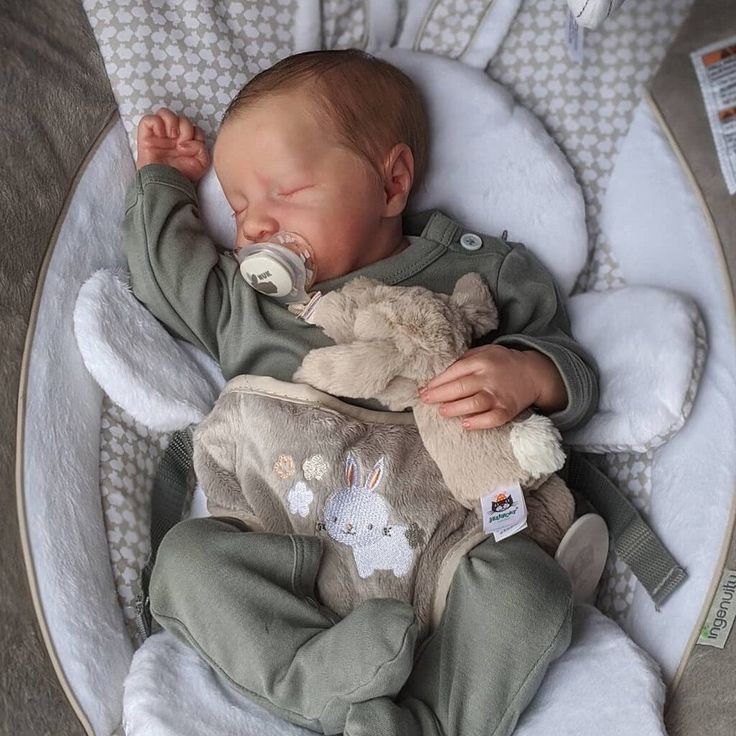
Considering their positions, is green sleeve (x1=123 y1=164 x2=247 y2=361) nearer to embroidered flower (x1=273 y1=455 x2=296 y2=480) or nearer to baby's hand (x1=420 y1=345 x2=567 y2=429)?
embroidered flower (x1=273 y1=455 x2=296 y2=480)

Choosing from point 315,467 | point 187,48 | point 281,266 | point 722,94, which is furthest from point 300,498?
point 722,94

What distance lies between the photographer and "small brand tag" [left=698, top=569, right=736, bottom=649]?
1.17 meters

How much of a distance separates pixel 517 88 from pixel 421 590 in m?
0.81

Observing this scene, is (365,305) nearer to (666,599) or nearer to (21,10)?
(666,599)

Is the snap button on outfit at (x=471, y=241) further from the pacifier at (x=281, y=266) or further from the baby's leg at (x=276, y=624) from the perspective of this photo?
the baby's leg at (x=276, y=624)

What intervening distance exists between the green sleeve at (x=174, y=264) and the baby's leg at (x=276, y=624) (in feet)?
1.02

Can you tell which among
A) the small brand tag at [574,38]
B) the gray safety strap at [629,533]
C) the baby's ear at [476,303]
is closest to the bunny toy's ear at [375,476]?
the baby's ear at [476,303]

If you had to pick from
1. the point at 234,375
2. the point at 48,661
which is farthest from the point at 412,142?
the point at 48,661

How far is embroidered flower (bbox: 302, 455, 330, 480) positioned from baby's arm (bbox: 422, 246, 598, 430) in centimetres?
15

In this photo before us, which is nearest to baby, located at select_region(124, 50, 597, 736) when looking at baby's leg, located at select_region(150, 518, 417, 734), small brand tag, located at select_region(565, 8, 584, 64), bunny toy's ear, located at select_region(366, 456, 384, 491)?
baby's leg, located at select_region(150, 518, 417, 734)

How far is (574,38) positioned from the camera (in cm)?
138

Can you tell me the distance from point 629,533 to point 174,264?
2.32 ft

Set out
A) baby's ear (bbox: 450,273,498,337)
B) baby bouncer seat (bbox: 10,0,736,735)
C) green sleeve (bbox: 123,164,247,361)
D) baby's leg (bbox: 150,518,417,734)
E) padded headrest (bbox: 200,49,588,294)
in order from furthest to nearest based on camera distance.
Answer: padded headrest (bbox: 200,49,588,294)
green sleeve (bbox: 123,164,247,361)
baby's ear (bbox: 450,273,498,337)
baby bouncer seat (bbox: 10,0,736,735)
baby's leg (bbox: 150,518,417,734)

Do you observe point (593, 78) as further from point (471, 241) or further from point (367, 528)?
point (367, 528)
